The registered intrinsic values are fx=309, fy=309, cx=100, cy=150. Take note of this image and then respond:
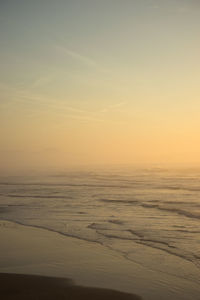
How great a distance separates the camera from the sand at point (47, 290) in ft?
20.3

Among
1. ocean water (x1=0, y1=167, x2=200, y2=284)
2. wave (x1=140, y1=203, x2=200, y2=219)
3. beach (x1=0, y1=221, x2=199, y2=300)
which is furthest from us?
wave (x1=140, y1=203, x2=200, y2=219)

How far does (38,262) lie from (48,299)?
8.43ft

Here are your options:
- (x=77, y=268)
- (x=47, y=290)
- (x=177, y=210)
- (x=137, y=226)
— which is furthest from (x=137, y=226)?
(x=47, y=290)

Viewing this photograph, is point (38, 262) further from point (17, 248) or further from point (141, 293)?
point (141, 293)

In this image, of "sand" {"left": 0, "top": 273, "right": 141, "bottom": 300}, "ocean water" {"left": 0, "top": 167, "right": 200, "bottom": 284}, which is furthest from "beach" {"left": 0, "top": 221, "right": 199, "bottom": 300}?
"ocean water" {"left": 0, "top": 167, "right": 200, "bottom": 284}

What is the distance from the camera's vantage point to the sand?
620 centimetres

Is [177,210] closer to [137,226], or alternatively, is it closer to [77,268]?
[137,226]

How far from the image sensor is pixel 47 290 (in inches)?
257

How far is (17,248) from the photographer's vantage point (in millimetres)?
9820

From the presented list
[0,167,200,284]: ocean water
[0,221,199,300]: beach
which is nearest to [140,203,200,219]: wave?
[0,167,200,284]: ocean water

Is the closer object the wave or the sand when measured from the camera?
the sand

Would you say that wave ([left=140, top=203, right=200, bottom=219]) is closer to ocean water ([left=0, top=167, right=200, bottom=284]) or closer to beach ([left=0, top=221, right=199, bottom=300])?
ocean water ([left=0, top=167, right=200, bottom=284])

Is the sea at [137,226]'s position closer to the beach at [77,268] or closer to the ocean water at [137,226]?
the ocean water at [137,226]

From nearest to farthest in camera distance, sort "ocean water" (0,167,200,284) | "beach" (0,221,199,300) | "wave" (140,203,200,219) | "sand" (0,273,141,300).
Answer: "sand" (0,273,141,300) → "beach" (0,221,199,300) → "ocean water" (0,167,200,284) → "wave" (140,203,200,219)
